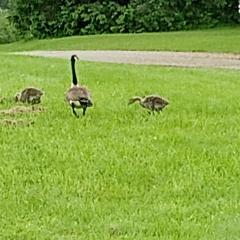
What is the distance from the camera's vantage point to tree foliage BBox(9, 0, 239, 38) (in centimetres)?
4059

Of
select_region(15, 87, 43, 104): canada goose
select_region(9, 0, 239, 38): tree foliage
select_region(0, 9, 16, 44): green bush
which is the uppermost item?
select_region(0, 9, 16, 44): green bush

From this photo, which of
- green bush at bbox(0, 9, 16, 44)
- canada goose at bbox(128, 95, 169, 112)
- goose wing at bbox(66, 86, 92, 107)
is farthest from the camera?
green bush at bbox(0, 9, 16, 44)

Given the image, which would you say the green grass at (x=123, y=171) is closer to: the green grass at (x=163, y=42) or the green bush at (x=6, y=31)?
the green grass at (x=163, y=42)

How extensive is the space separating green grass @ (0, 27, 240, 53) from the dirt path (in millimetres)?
1585

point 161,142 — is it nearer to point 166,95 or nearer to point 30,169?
point 30,169

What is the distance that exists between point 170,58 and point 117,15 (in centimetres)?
1743

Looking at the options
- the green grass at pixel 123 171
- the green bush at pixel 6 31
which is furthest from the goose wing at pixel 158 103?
the green bush at pixel 6 31

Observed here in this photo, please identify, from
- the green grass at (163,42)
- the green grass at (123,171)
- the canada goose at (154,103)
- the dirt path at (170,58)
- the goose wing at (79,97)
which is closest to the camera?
the green grass at (123,171)

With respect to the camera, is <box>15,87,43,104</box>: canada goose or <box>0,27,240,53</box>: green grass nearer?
<box>15,87,43,104</box>: canada goose

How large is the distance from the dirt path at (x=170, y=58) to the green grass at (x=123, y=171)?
10.2 meters

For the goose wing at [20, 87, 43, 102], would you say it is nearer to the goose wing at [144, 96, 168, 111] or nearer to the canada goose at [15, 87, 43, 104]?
the canada goose at [15, 87, 43, 104]

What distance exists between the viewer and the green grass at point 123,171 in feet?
19.4

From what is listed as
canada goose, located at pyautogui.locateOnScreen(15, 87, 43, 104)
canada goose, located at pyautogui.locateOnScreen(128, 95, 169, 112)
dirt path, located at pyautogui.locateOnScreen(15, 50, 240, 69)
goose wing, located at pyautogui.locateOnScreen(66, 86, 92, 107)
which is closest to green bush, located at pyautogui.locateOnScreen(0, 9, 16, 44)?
dirt path, located at pyautogui.locateOnScreen(15, 50, 240, 69)

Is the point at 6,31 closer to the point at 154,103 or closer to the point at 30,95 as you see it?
the point at 30,95
